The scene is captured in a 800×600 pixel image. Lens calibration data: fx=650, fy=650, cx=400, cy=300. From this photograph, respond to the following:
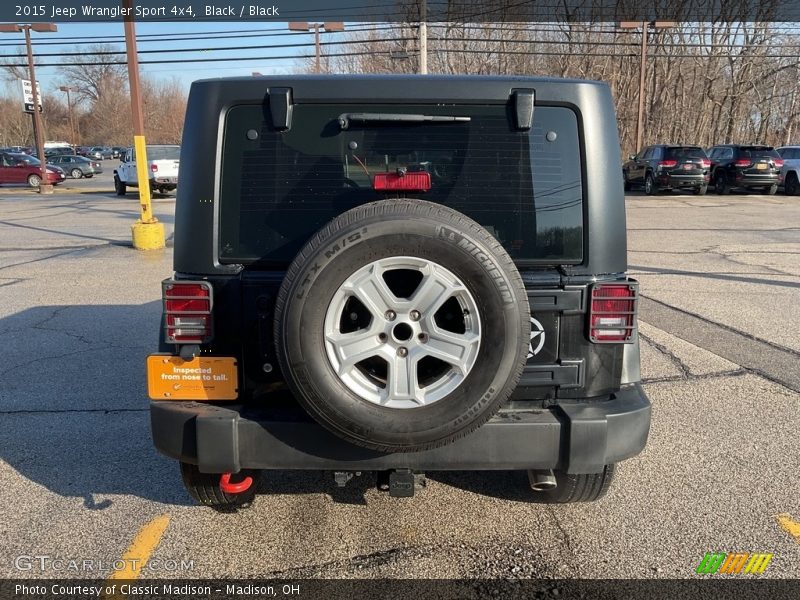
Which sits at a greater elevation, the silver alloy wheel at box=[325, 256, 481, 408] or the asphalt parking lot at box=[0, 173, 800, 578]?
the silver alloy wheel at box=[325, 256, 481, 408]

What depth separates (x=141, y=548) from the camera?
293 cm

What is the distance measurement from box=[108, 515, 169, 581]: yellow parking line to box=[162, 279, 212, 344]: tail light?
38.2 inches

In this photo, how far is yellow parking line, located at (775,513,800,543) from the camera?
303cm

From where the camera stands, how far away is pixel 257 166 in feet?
9.02

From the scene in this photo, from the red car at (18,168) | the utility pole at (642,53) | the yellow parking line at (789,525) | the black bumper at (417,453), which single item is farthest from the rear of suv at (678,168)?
the red car at (18,168)

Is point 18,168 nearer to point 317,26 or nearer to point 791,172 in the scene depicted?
point 317,26

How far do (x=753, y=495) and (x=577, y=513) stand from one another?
96 cm

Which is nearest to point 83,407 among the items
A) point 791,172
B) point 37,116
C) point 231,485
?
point 231,485

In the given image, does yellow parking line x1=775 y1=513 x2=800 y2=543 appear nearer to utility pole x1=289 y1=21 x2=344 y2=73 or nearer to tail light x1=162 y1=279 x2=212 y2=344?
tail light x1=162 y1=279 x2=212 y2=344

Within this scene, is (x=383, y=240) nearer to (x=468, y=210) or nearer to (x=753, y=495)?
(x=468, y=210)

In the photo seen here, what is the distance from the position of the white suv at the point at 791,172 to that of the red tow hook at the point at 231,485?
26.7 m

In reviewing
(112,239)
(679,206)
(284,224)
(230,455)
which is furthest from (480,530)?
(679,206)

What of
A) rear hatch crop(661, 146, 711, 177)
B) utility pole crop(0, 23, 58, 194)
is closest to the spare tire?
rear hatch crop(661, 146, 711, 177)

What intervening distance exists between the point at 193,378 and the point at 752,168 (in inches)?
1011
